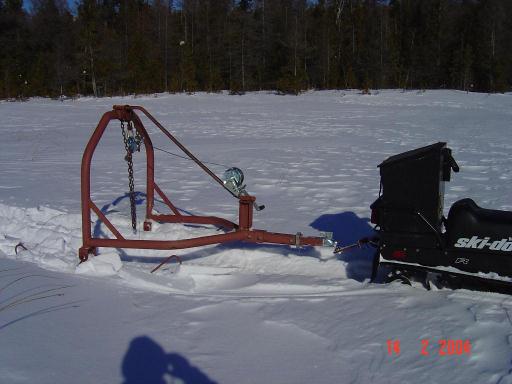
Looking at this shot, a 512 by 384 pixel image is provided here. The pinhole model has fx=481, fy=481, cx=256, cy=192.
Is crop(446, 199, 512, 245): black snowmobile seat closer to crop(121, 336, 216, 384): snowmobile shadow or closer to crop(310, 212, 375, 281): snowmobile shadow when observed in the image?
crop(310, 212, 375, 281): snowmobile shadow

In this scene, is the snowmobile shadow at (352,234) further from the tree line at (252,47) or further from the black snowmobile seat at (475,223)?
the tree line at (252,47)

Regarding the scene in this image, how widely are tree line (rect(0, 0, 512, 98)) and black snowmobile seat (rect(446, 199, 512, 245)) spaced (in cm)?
3136

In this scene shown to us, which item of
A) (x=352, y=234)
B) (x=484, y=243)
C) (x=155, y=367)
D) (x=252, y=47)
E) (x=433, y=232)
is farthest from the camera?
(x=252, y=47)

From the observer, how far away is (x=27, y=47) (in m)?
45.2

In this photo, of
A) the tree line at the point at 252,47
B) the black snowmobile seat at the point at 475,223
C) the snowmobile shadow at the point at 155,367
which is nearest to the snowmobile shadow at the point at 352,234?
the black snowmobile seat at the point at 475,223

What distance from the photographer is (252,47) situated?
138ft

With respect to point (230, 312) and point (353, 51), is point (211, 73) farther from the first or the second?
point (230, 312)

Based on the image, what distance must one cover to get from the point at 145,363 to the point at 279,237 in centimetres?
161

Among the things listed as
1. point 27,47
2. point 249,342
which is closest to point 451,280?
point 249,342

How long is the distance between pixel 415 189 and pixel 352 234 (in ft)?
6.15

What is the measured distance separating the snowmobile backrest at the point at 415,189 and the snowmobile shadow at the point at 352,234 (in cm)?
78

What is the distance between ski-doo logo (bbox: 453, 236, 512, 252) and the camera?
126 inches
